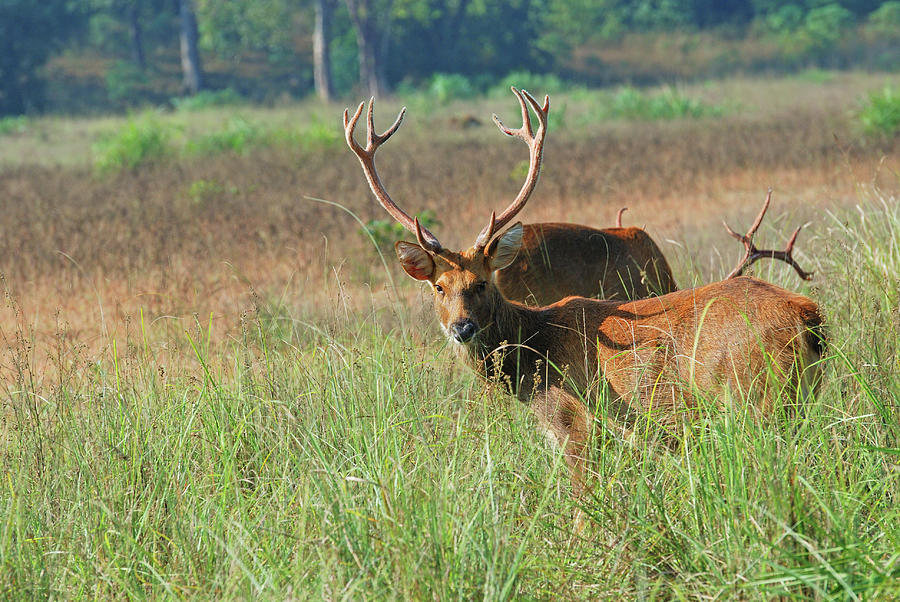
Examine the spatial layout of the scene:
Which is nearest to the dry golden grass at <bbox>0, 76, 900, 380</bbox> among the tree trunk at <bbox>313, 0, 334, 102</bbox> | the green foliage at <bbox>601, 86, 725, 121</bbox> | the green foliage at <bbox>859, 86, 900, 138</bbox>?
the green foliage at <bbox>859, 86, 900, 138</bbox>

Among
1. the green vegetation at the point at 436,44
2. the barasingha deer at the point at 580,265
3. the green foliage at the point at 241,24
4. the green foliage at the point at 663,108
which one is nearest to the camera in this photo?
the barasingha deer at the point at 580,265

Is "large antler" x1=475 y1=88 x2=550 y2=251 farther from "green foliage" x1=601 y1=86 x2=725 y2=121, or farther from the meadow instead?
"green foliage" x1=601 y1=86 x2=725 y2=121

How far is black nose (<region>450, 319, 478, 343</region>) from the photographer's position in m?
4.31

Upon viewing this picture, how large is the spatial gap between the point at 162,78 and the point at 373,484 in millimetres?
46143

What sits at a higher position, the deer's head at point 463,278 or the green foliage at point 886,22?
the deer's head at point 463,278

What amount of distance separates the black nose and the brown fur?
0.03 m

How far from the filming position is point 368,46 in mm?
42281

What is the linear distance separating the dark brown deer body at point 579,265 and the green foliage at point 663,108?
17.9 metres

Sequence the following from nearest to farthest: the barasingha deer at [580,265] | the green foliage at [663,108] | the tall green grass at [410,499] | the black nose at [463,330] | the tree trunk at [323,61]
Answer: the tall green grass at [410,499] < the black nose at [463,330] < the barasingha deer at [580,265] < the green foliage at [663,108] < the tree trunk at [323,61]

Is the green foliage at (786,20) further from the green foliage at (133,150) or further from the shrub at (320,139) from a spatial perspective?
the green foliage at (133,150)

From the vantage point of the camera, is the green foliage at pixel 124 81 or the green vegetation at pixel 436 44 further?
the green vegetation at pixel 436 44

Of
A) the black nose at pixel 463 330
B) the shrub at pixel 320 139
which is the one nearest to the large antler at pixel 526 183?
the black nose at pixel 463 330

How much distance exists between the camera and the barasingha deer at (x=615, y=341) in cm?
401

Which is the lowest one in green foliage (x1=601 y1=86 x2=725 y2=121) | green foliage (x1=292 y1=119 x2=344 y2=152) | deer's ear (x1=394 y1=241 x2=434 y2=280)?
green foliage (x1=601 y1=86 x2=725 y2=121)
